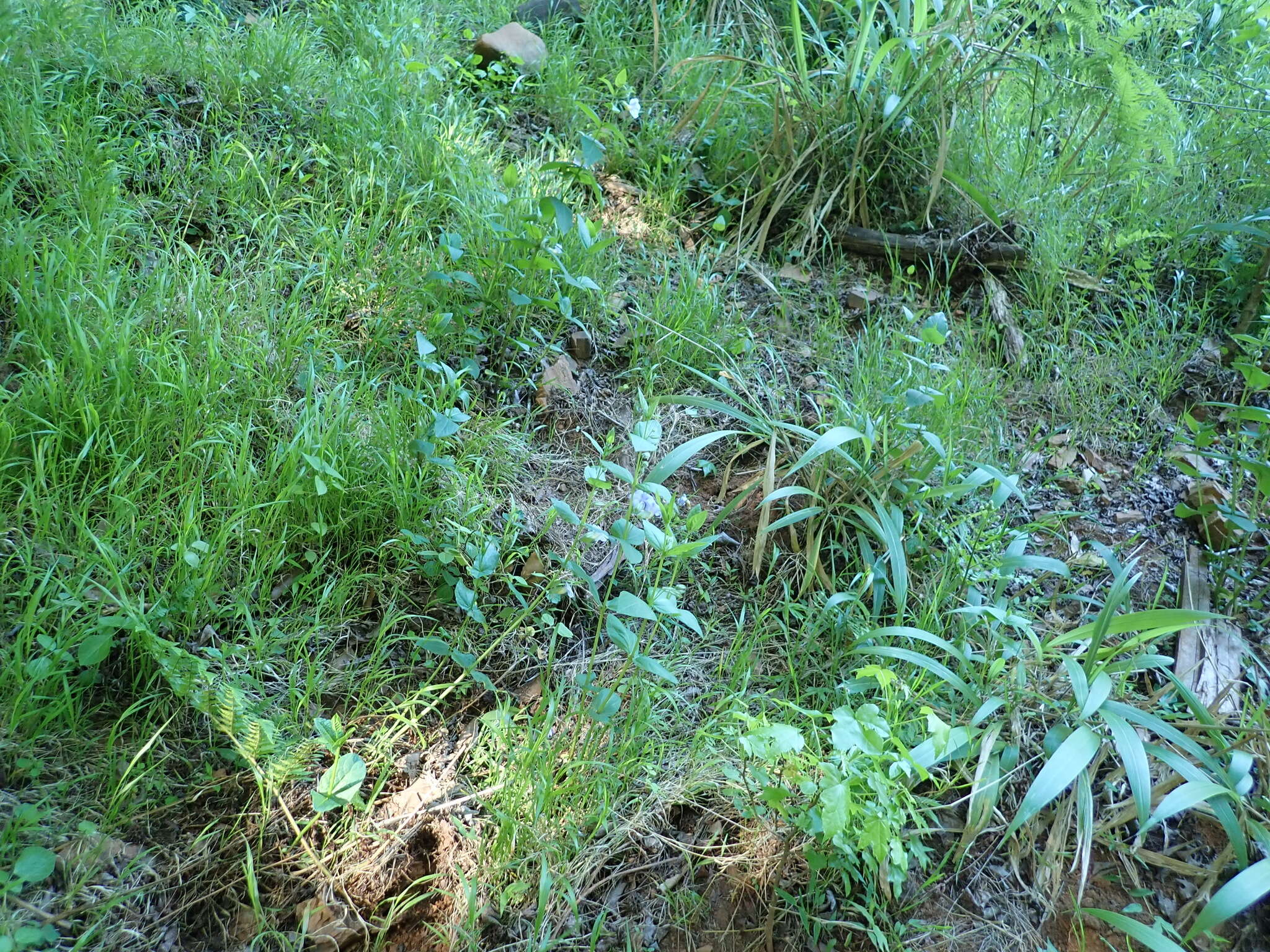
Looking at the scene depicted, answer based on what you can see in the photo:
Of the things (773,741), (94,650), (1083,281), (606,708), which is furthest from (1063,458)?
(94,650)

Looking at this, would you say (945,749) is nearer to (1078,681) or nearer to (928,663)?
(928,663)

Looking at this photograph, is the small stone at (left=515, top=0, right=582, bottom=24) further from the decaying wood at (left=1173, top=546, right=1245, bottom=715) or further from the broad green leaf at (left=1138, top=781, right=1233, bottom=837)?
the broad green leaf at (left=1138, top=781, right=1233, bottom=837)

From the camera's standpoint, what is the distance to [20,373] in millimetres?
2076

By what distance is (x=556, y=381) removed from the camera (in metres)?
2.59

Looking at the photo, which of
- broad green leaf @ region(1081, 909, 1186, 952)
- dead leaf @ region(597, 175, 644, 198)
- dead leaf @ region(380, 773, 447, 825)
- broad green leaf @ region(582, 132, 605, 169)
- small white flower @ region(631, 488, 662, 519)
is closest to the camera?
broad green leaf @ region(1081, 909, 1186, 952)

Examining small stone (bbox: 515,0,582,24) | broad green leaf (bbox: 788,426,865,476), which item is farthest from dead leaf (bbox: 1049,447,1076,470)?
small stone (bbox: 515,0,582,24)

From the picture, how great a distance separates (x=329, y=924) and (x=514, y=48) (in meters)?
3.33

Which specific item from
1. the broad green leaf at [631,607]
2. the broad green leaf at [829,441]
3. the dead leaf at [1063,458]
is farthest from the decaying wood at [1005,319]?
the broad green leaf at [631,607]

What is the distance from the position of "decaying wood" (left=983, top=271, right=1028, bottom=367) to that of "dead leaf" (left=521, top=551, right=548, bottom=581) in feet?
6.05

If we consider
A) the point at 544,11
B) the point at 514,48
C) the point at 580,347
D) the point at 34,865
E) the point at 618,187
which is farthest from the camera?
the point at 544,11

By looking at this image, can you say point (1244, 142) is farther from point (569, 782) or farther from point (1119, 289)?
point (569, 782)

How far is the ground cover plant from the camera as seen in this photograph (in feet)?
5.54

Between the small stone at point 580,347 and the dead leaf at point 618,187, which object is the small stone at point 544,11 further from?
the small stone at point 580,347

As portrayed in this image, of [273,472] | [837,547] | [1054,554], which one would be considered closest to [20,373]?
[273,472]
